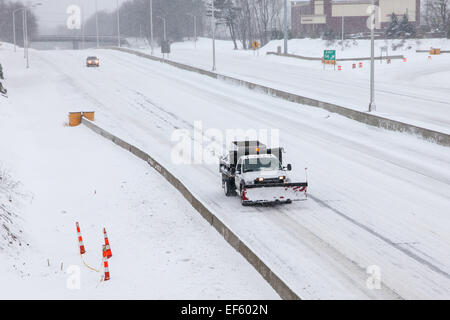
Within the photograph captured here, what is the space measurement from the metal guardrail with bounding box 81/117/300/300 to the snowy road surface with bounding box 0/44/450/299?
1.04 feet

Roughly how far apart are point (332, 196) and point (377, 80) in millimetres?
37348

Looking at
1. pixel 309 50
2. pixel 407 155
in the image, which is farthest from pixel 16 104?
pixel 309 50

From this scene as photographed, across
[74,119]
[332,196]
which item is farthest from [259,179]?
[74,119]

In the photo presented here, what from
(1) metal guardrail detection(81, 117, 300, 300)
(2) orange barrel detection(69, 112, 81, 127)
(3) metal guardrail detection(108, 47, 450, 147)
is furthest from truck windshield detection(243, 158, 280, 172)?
(2) orange barrel detection(69, 112, 81, 127)

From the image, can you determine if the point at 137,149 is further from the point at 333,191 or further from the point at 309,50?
the point at 309,50

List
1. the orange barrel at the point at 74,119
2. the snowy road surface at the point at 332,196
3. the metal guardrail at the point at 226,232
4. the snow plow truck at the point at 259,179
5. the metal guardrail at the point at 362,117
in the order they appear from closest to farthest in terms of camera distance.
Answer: the metal guardrail at the point at 226,232
the snowy road surface at the point at 332,196
the snow plow truck at the point at 259,179
the metal guardrail at the point at 362,117
the orange barrel at the point at 74,119

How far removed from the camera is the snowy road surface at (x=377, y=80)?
129 ft

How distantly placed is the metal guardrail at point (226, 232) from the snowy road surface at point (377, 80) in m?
13.7

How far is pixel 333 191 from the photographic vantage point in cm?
2227

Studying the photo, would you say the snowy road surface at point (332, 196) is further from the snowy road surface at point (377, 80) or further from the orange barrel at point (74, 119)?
the snowy road surface at point (377, 80)

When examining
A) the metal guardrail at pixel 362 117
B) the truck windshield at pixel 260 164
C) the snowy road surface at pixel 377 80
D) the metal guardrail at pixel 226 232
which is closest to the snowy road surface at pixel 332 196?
the metal guardrail at pixel 226 232

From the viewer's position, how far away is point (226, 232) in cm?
1739

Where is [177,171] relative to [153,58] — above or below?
below

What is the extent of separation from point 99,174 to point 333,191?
410 inches
